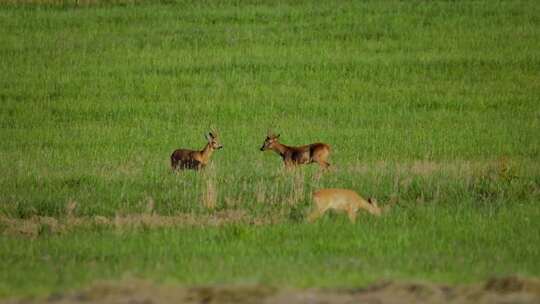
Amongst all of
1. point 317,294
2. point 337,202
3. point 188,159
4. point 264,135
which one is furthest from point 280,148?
point 317,294

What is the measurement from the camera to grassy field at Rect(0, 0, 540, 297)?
14391 mm

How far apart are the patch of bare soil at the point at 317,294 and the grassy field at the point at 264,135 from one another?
23.8 inches

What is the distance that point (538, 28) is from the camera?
124 ft

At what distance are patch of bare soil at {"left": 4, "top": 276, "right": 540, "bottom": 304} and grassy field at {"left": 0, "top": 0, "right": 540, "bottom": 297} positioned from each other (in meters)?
0.60

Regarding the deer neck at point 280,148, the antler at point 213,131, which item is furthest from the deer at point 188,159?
the deer neck at point 280,148

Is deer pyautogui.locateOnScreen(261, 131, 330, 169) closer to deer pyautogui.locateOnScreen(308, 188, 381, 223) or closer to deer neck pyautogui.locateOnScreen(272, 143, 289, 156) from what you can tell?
deer neck pyautogui.locateOnScreen(272, 143, 289, 156)

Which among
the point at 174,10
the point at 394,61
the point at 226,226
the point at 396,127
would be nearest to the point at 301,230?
the point at 226,226

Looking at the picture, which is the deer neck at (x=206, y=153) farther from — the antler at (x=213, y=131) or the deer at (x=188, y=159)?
the antler at (x=213, y=131)

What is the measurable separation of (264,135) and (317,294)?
15.6 m

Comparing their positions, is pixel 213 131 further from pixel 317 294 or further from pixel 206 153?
pixel 317 294

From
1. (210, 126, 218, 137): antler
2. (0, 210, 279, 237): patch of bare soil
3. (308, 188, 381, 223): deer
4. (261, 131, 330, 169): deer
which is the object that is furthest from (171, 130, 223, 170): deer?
(308, 188, 381, 223): deer

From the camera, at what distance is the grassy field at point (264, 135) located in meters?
14.4

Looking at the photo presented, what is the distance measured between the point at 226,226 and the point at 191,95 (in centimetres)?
1533

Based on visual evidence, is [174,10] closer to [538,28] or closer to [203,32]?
[203,32]
